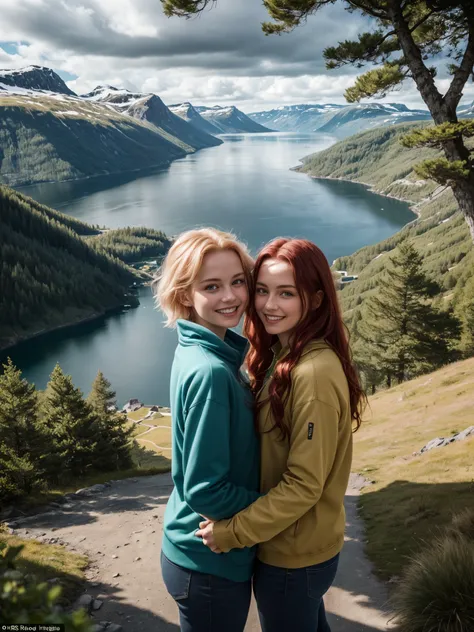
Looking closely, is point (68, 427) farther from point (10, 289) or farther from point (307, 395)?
point (10, 289)

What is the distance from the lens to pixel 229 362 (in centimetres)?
339

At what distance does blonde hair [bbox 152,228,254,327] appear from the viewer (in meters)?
3.45

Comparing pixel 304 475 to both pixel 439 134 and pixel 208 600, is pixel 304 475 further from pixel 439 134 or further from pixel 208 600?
pixel 439 134

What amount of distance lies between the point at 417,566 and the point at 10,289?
5641 inches

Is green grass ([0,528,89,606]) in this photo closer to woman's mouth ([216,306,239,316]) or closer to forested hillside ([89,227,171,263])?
woman's mouth ([216,306,239,316])

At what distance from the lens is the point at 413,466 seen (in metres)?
13.3

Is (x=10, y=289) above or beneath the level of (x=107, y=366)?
above

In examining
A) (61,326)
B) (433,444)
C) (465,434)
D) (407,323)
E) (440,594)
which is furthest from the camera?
(61,326)

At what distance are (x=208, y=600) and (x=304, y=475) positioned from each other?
1133 mm

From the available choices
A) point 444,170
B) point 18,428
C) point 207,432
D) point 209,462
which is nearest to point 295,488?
point 209,462

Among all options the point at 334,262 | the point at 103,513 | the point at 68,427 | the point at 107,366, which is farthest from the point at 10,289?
the point at 103,513

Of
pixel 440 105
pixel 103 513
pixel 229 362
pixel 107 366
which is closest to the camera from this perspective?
pixel 229 362

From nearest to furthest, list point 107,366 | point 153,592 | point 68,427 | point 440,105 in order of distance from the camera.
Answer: point 153,592, point 440,105, point 68,427, point 107,366

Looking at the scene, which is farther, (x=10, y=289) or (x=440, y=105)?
(x=10, y=289)
